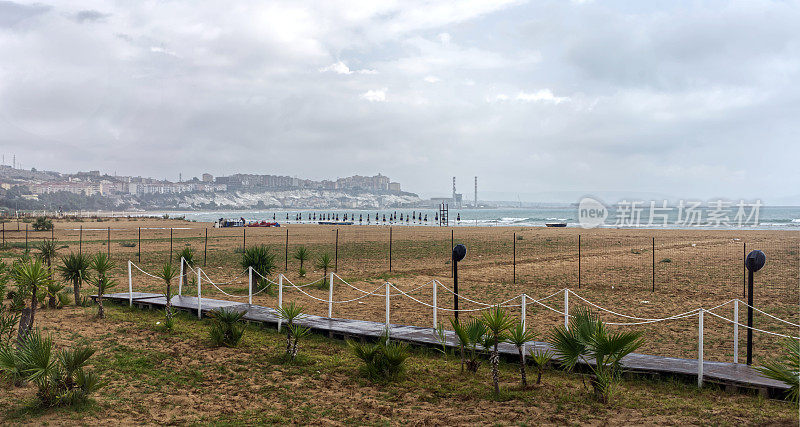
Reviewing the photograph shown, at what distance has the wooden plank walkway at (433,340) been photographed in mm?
6959

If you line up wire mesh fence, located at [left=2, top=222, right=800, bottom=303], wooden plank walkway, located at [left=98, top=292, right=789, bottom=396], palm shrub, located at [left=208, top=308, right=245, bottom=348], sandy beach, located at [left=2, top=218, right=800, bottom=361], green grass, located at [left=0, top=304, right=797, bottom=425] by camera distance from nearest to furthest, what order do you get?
green grass, located at [left=0, top=304, right=797, bottom=425], wooden plank walkway, located at [left=98, top=292, right=789, bottom=396], palm shrub, located at [left=208, top=308, right=245, bottom=348], sandy beach, located at [left=2, top=218, right=800, bottom=361], wire mesh fence, located at [left=2, top=222, right=800, bottom=303]

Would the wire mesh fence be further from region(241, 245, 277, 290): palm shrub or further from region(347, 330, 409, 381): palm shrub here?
region(347, 330, 409, 381): palm shrub

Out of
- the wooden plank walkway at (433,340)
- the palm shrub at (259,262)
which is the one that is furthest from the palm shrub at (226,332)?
the palm shrub at (259,262)

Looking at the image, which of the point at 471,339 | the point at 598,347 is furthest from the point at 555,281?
the point at 598,347

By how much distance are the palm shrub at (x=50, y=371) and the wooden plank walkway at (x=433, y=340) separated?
13.6 feet

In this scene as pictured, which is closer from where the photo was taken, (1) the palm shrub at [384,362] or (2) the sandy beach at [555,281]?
(1) the palm shrub at [384,362]

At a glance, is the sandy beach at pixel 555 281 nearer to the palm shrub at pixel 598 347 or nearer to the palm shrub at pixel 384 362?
the palm shrub at pixel 598 347

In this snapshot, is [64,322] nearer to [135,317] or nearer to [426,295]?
[135,317]

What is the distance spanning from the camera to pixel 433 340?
9.33m

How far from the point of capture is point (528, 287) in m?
17.2

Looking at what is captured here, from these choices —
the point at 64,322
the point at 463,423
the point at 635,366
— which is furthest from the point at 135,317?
the point at 635,366

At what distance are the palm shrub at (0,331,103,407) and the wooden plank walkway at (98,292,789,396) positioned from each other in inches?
163

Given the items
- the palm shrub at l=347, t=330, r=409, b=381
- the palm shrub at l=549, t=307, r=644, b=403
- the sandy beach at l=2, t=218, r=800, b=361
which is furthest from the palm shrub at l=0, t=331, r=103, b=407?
the sandy beach at l=2, t=218, r=800, b=361

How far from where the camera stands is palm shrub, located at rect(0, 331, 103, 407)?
6.39 m
